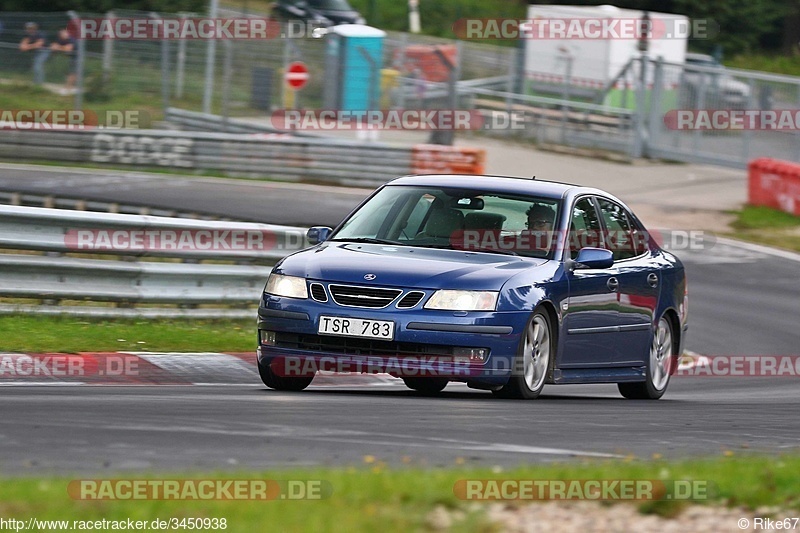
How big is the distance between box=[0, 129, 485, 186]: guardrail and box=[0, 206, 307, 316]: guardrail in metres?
12.4

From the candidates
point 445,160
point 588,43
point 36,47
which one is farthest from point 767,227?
point 36,47

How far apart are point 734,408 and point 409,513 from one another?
5.58 meters

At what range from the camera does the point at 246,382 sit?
419 inches

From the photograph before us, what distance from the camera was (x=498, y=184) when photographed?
10375 millimetres

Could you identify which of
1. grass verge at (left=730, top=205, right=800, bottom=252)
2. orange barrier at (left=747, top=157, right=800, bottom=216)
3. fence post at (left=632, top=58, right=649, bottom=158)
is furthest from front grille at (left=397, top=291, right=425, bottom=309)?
fence post at (left=632, top=58, right=649, bottom=158)

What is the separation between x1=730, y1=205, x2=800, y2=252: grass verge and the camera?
76.0 feet

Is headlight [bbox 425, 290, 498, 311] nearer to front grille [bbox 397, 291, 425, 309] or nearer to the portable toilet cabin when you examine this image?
front grille [bbox 397, 291, 425, 309]

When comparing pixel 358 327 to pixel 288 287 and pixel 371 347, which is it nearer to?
pixel 371 347

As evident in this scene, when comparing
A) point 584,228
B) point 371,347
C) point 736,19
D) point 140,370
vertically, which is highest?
point 736,19

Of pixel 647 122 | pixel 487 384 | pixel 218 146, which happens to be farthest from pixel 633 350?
pixel 647 122

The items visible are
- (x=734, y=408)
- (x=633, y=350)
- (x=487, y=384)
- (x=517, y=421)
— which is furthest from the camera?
(x=633, y=350)

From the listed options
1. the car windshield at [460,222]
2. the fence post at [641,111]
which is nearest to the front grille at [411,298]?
the car windshield at [460,222]

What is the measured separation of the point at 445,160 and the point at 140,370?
15704 millimetres

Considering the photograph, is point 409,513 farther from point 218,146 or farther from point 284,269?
point 218,146
